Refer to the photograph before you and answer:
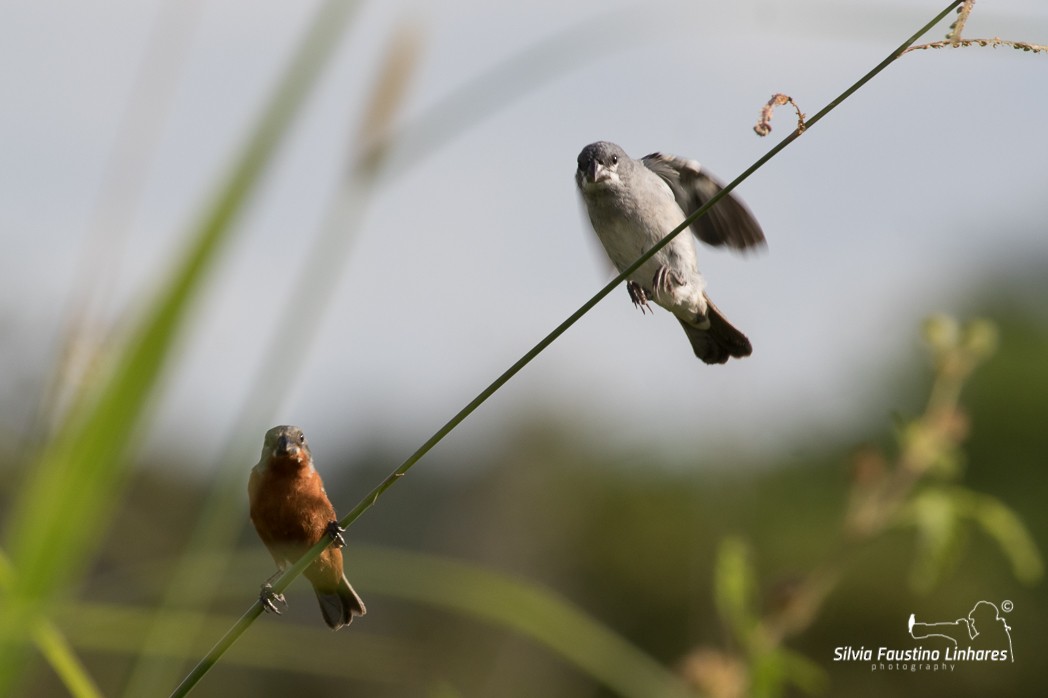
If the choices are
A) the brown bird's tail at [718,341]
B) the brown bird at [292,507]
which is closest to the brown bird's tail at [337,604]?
the brown bird at [292,507]

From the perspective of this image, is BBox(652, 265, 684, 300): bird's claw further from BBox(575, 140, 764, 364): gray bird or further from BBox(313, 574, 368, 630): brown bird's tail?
BBox(313, 574, 368, 630): brown bird's tail

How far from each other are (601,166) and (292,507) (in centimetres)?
159

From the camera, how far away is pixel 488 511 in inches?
902

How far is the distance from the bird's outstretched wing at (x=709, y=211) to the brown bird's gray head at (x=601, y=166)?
0.11 metres

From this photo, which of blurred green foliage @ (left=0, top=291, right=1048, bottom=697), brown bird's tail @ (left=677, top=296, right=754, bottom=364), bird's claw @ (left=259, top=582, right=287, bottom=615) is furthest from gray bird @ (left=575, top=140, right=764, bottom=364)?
blurred green foliage @ (left=0, top=291, right=1048, bottom=697)

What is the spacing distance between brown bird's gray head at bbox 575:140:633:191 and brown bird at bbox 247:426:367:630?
4.46ft

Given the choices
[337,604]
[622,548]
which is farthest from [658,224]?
[622,548]

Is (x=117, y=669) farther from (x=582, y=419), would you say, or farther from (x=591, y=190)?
(x=591, y=190)

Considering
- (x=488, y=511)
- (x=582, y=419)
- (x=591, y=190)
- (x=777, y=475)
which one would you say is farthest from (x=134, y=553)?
(x=591, y=190)

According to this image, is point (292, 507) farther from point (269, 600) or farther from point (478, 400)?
point (478, 400)

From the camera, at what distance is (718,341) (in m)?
4.48

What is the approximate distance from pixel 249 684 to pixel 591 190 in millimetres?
20007

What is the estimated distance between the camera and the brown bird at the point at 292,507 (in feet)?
11.7

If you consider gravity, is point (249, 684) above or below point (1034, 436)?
below
